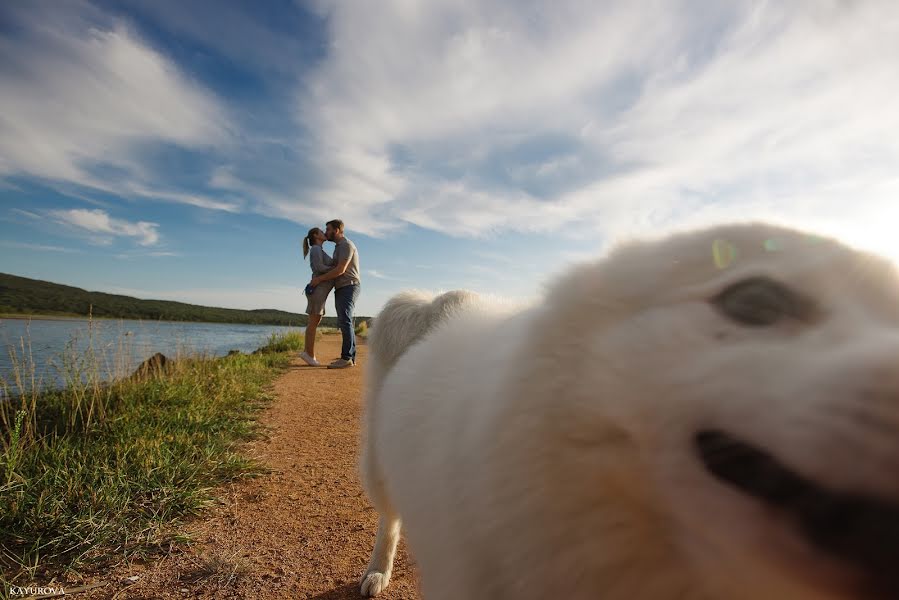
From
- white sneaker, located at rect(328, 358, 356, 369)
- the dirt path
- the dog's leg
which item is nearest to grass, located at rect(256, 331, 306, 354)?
white sneaker, located at rect(328, 358, 356, 369)

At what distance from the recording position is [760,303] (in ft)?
3.08

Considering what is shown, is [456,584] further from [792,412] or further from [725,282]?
[725,282]

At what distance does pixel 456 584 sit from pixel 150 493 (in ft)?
7.97

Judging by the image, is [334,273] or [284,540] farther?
[334,273]

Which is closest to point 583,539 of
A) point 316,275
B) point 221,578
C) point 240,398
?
point 221,578

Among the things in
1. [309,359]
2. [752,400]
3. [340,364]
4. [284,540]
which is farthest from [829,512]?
[309,359]

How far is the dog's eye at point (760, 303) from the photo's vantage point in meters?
0.92

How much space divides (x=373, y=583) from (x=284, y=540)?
0.66 meters

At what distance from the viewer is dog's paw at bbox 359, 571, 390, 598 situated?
2346 mm

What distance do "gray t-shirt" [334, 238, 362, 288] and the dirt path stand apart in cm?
419

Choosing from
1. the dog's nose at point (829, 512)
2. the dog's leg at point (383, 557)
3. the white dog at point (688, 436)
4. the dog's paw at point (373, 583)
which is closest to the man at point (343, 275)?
the dog's leg at point (383, 557)

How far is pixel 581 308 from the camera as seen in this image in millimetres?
1148

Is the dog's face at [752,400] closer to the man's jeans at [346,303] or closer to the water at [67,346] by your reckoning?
the water at [67,346]

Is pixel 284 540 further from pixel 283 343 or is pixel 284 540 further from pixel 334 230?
pixel 283 343
